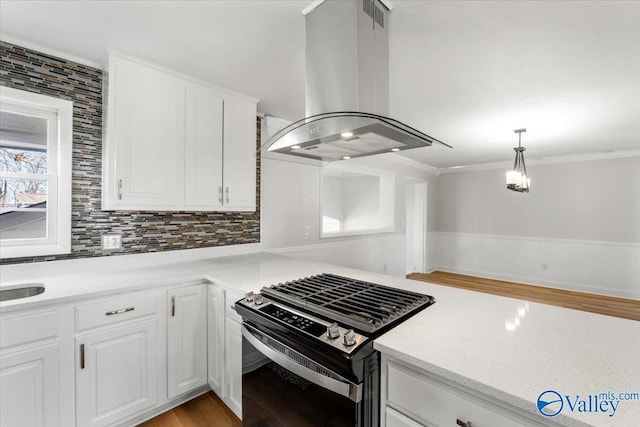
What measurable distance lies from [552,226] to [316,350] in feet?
19.6

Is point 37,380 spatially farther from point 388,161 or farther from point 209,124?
point 388,161

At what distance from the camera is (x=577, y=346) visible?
98 cm

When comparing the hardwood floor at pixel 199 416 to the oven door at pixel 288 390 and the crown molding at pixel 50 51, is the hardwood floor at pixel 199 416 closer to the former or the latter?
the oven door at pixel 288 390

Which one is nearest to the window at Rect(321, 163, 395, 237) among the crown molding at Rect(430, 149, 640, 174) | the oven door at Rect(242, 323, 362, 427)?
the crown molding at Rect(430, 149, 640, 174)

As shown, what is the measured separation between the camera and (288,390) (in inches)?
49.8

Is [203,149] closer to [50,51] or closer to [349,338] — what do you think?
[50,51]

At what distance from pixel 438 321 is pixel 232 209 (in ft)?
5.88

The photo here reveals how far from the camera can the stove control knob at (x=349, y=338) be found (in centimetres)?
101

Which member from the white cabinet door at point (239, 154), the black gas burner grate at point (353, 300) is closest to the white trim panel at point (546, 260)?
the white cabinet door at point (239, 154)

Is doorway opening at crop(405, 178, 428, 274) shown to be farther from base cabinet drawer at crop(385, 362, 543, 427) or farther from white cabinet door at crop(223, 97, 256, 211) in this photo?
base cabinet drawer at crop(385, 362, 543, 427)

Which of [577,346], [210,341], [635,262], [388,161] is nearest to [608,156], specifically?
[635,262]

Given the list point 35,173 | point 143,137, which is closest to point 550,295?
point 143,137

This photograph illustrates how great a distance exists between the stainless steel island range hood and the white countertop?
0.82 m

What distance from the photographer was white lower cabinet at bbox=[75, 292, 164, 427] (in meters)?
1.55
